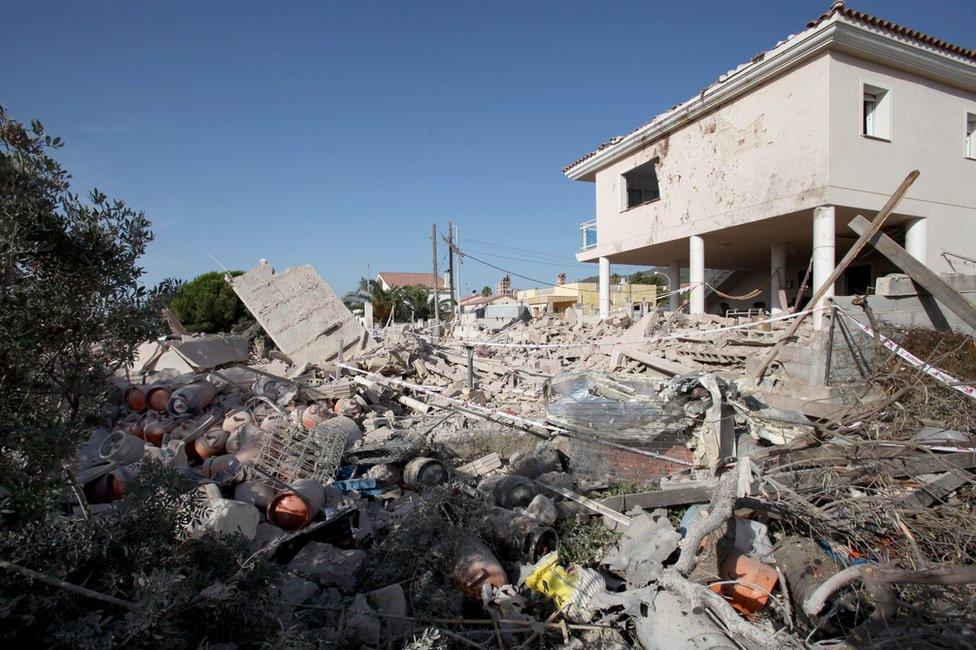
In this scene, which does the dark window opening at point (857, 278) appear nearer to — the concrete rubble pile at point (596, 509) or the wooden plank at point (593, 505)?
the concrete rubble pile at point (596, 509)

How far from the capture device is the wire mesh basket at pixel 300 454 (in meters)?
5.23

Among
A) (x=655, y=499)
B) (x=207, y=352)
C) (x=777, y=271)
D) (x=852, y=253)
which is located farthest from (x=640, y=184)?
(x=655, y=499)

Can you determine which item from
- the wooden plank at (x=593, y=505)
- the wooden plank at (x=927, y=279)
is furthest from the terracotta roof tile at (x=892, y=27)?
the wooden plank at (x=593, y=505)

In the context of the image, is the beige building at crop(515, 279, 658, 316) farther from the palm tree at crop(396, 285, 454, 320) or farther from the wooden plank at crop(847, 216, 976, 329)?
the wooden plank at crop(847, 216, 976, 329)

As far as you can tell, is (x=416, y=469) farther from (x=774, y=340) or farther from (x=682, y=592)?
(x=774, y=340)

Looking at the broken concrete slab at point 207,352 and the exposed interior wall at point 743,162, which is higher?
the exposed interior wall at point 743,162

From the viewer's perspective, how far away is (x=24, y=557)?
2.16 metres

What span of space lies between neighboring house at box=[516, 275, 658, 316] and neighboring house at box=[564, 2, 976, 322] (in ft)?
51.7

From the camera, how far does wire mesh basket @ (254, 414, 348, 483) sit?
17.1 feet

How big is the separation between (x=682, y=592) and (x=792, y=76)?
10.6 metres

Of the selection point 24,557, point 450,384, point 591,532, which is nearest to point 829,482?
point 591,532

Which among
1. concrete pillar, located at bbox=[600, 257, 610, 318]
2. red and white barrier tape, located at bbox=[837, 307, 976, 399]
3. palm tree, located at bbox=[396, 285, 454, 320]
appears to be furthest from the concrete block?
palm tree, located at bbox=[396, 285, 454, 320]

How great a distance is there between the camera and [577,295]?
36594 millimetres

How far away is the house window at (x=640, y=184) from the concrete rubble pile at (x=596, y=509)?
899 centimetres
